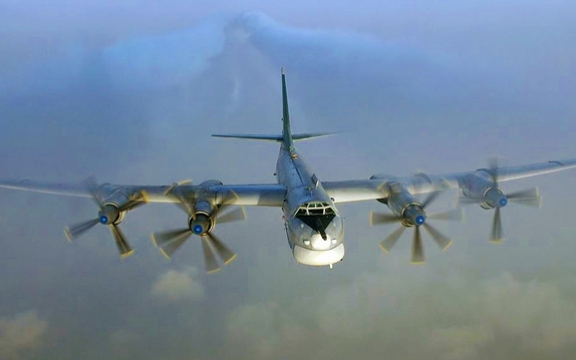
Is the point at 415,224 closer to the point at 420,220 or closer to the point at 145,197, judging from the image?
the point at 420,220

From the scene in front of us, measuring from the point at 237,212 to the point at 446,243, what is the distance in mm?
10252

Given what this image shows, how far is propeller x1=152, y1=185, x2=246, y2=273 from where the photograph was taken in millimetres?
20578

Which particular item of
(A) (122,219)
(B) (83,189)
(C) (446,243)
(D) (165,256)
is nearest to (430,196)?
(C) (446,243)

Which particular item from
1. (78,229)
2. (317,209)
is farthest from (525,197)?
(78,229)

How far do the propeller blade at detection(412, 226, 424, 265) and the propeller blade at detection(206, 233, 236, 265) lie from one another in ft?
28.5

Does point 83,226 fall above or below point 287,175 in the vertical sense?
below

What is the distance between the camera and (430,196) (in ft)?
75.1

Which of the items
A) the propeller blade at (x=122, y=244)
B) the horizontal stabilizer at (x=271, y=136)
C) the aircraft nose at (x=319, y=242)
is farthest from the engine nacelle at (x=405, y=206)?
the propeller blade at (x=122, y=244)

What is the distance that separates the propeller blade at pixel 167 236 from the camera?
20.4m

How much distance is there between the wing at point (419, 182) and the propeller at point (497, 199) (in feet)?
1.80

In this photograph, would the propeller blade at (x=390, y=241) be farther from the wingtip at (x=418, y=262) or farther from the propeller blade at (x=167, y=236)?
the propeller blade at (x=167, y=236)

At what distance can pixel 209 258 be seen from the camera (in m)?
20.8

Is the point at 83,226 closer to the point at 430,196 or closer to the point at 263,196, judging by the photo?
the point at 263,196

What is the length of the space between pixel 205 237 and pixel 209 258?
4.05ft
